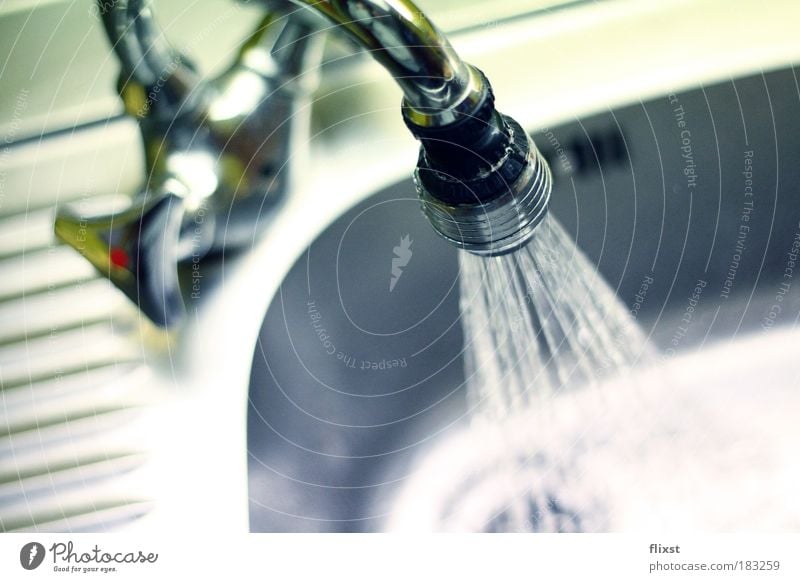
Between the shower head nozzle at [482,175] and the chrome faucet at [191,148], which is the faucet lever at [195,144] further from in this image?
the shower head nozzle at [482,175]

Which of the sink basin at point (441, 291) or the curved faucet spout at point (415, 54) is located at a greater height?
the curved faucet spout at point (415, 54)

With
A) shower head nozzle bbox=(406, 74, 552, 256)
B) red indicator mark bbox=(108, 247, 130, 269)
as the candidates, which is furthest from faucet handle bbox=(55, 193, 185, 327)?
shower head nozzle bbox=(406, 74, 552, 256)

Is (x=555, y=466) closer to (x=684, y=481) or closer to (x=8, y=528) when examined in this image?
(x=684, y=481)

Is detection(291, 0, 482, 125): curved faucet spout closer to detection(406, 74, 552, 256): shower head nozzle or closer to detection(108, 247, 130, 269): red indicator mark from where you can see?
detection(406, 74, 552, 256): shower head nozzle

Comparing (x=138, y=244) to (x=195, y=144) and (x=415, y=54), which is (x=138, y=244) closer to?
(x=195, y=144)

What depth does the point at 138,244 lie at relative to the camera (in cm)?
53

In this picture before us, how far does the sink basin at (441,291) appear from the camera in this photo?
519 millimetres

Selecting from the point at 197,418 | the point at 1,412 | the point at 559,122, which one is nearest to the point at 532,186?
the point at 559,122

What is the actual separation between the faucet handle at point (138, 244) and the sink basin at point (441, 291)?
0.24 feet

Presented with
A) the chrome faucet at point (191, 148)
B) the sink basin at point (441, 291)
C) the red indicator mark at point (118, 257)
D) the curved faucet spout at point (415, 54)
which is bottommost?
the sink basin at point (441, 291)

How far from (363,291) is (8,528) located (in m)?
0.28

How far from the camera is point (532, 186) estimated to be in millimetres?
395

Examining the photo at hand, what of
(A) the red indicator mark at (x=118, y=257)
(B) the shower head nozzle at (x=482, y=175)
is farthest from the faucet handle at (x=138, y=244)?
(B) the shower head nozzle at (x=482, y=175)

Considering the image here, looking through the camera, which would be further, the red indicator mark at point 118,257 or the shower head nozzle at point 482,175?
the red indicator mark at point 118,257
